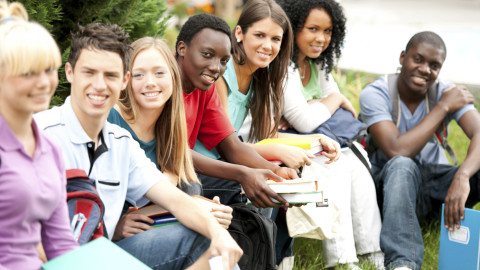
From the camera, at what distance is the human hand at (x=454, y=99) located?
13.7 ft

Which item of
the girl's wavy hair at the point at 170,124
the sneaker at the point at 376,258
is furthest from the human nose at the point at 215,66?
the sneaker at the point at 376,258

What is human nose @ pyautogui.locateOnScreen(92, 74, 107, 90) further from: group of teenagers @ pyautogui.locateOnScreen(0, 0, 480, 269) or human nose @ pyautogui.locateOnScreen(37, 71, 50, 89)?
human nose @ pyautogui.locateOnScreen(37, 71, 50, 89)

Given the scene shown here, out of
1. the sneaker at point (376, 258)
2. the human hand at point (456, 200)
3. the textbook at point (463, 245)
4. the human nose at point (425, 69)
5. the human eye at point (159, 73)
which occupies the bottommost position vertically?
the sneaker at point (376, 258)

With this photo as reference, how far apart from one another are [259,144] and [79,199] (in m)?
1.60

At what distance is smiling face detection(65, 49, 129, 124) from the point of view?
229 centimetres

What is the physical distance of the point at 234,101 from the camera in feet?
12.2

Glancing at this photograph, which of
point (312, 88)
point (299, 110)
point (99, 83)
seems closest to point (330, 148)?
point (299, 110)

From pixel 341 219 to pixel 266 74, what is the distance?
1007 millimetres

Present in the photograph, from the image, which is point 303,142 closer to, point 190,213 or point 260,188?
point 260,188

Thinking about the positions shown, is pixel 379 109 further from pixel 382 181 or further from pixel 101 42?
pixel 101 42

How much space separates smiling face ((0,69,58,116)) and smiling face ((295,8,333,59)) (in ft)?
8.58

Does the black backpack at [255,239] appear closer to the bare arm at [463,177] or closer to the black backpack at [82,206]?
the black backpack at [82,206]

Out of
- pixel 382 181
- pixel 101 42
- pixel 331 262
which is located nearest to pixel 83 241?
pixel 101 42

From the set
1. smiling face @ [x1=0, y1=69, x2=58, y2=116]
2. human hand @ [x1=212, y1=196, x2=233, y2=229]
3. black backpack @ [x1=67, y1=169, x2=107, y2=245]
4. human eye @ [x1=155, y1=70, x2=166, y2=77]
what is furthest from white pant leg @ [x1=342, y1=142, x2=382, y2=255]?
smiling face @ [x1=0, y1=69, x2=58, y2=116]
